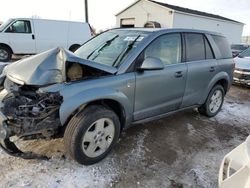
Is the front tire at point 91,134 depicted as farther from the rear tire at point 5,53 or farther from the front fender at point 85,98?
the rear tire at point 5,53

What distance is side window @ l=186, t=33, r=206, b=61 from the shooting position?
430cm

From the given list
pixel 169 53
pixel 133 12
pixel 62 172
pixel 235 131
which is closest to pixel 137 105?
pixel 169 53

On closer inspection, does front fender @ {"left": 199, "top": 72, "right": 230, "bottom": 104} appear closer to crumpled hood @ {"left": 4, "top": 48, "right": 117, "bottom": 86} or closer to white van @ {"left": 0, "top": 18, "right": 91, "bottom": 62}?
crumpled hood @ {"left": 4, "top": 48, "right": 117, "bottom": 86}

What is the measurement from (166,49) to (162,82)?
0.54 m

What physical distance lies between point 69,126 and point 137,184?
3.40 ft

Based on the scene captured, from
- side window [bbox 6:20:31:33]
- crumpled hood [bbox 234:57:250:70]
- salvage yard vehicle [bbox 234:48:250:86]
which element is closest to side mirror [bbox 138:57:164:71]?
salvage yard vehicle [bbox 234:48:250:86]

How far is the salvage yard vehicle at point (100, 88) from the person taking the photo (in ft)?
9.40

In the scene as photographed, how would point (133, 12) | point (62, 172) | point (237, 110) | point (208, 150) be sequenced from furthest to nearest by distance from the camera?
point (133, 12) < point (237, 110) < point (208, 150) < point (62, 172)

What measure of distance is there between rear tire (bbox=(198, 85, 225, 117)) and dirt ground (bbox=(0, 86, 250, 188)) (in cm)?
38

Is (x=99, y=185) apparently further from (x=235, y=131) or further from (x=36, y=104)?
(x=235, y=131)

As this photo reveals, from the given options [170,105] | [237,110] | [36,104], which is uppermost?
[36,104]

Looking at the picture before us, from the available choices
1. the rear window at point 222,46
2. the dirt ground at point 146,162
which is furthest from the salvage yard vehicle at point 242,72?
the dirt ground at point 146,162

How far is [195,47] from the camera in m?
4.45

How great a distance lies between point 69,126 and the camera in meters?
2.98
